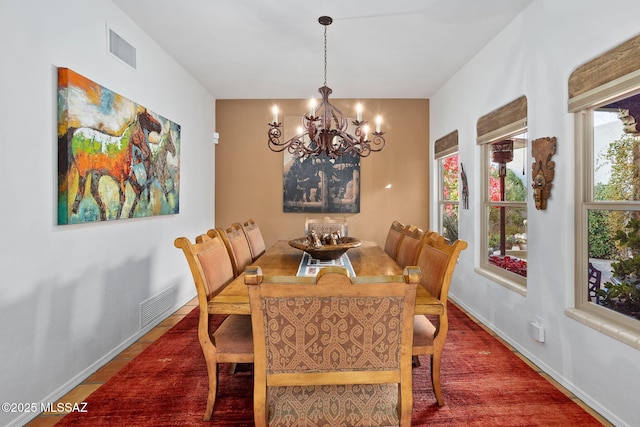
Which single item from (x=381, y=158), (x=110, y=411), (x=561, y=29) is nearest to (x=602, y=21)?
(x=561, y=29)

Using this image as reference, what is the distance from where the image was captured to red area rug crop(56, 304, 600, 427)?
71.0 inches

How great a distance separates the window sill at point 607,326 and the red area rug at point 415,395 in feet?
1.55

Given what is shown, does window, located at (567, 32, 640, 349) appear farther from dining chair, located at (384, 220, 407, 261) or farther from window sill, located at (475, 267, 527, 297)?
dining chair, located at (384, 220, 407, 261)

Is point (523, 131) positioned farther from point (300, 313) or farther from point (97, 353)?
point (97, 353)

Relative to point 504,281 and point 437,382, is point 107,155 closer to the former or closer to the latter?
point 437,382

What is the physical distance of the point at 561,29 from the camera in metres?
2.16

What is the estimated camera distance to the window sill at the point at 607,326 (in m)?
1.67

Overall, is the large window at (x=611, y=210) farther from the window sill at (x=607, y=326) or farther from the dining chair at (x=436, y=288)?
the dining chair at (x=436, y=288)

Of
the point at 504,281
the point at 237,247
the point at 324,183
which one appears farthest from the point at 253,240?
the point at 504,281

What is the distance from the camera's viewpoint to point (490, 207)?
3.26 meters

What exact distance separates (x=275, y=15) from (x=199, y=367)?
2723 millimetres

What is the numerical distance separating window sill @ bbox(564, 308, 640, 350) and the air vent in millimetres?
3639

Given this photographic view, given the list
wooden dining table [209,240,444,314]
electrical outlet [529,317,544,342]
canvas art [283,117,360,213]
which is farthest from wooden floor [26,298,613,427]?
canvas art [283,117,360,213]

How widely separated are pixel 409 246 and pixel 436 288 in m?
0.76
